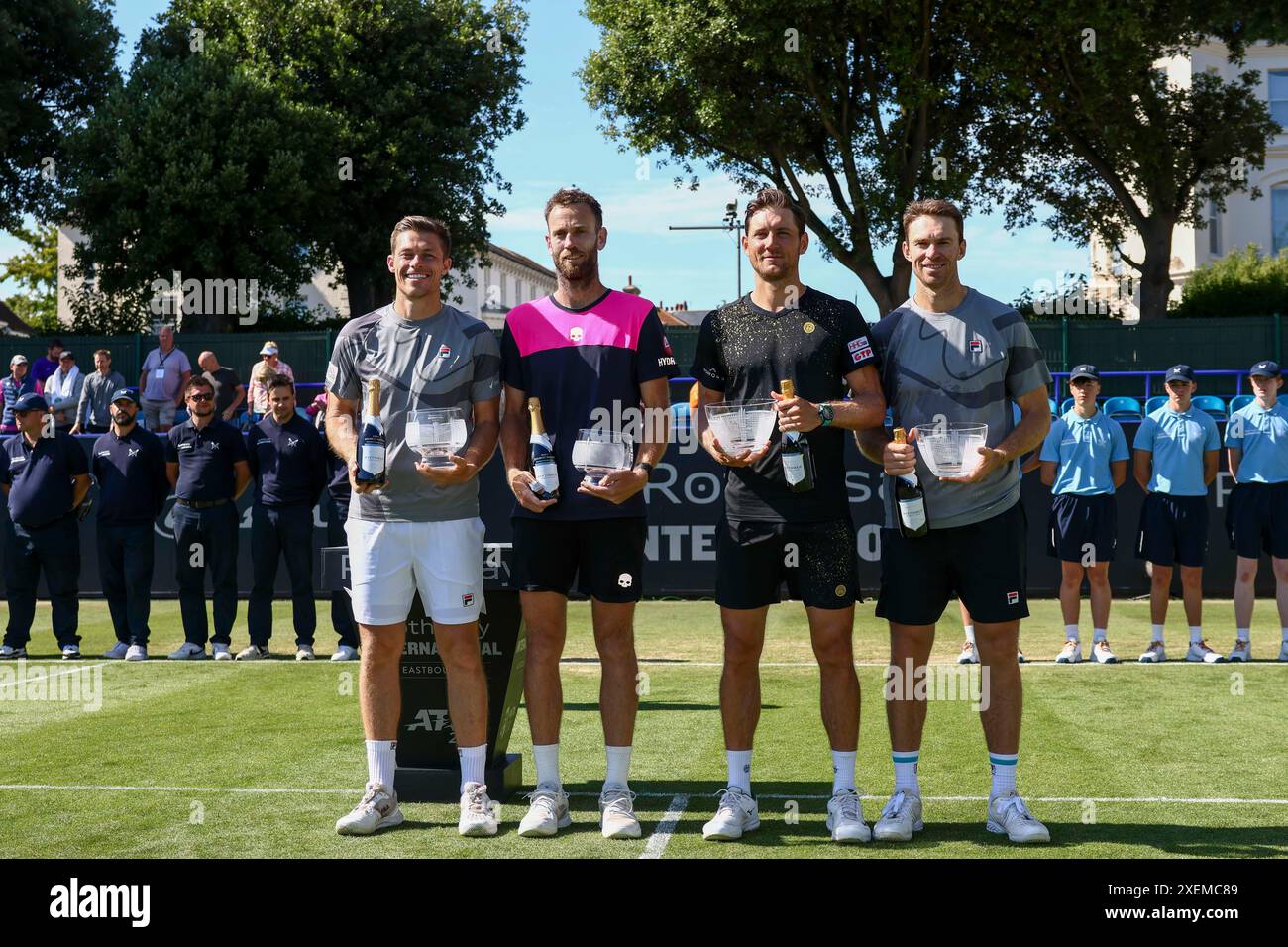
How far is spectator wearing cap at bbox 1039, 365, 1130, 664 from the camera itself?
11.0 m

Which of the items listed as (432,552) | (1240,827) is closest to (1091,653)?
(1240,827)

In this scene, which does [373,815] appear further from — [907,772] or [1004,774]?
[1004,774]

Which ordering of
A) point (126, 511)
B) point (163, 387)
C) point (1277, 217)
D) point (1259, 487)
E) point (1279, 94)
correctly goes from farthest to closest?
1. point (1277, 217)
2. point (1279, 94)
3. point (163, 387)
4. point (126, 511)
5. point (1259, 487)

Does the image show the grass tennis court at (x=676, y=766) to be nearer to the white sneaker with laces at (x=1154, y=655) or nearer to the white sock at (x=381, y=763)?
the white sneaker with laces at (x=1154, y=655)

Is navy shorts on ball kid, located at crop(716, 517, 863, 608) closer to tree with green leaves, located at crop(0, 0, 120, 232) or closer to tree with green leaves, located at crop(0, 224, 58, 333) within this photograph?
tree with green leaves, located at crop(0, 0, 120, 232)

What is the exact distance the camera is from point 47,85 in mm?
33594

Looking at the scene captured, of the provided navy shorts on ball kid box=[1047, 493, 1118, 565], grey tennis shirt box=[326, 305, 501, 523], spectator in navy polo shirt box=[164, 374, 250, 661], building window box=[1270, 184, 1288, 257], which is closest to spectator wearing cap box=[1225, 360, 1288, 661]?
navy shorts on ball kid box=[1047, 493, 1118, 565]

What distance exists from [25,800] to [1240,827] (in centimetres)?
522

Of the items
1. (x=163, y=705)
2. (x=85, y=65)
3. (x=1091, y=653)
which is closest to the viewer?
(x=163, y=705)

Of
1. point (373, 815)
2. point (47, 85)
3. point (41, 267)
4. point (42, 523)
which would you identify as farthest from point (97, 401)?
point (41, 267)

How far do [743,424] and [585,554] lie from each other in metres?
0.84

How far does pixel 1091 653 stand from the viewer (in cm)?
1096

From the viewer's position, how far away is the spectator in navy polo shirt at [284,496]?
11.8 metres

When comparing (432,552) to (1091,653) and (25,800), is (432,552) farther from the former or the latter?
(1091,653)
